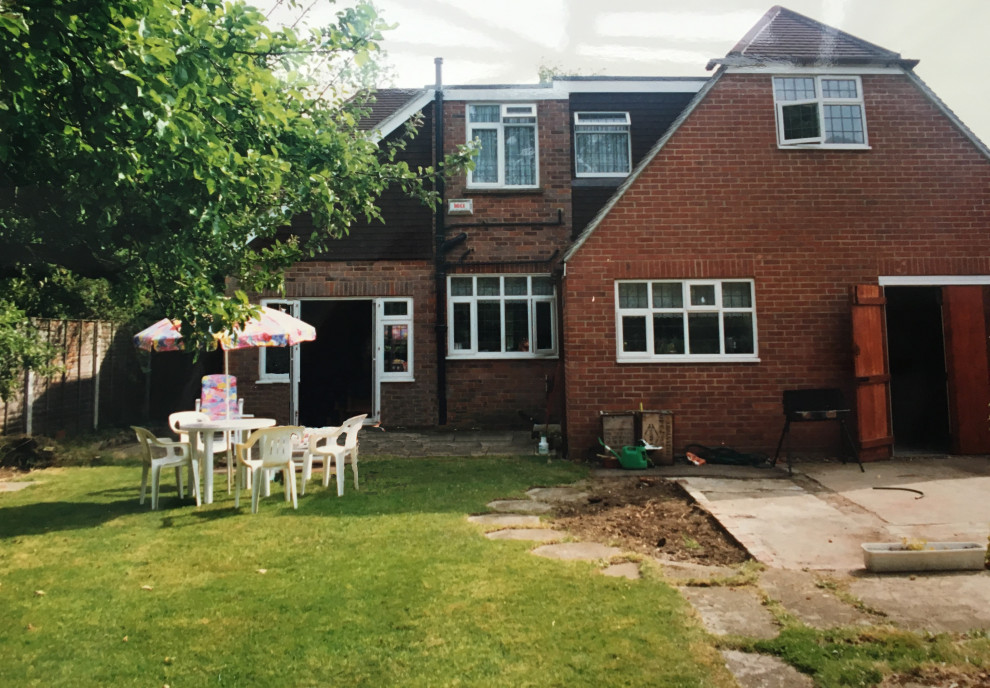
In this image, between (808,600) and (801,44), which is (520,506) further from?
(801,44)

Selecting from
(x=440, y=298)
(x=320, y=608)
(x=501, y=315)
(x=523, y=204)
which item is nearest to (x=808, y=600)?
(x=320, y=608)

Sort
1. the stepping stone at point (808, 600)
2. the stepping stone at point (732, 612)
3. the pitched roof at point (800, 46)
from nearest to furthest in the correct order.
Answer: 1. the stepping stone at point (732, 612)
2. the stepping stone at point (808, 600)
3. the pitched roof at point (800, 46)

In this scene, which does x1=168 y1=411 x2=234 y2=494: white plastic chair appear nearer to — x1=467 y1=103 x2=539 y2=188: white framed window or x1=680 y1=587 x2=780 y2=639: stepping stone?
x1=680 y1=587 x2=780 y2=639: stepping stone

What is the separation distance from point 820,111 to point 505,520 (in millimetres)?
8061

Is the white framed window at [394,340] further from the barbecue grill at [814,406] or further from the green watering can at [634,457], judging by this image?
the barbecue grill at [814,406]

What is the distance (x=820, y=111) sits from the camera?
382 inches

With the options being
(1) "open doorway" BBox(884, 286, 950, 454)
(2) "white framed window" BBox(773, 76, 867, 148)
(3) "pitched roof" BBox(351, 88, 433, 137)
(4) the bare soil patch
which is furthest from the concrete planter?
(3) "pitched roof" BBox(351, 88, 433, 137)

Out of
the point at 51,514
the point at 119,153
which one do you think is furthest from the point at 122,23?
the point at 51,514

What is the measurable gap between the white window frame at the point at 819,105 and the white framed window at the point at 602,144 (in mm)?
4271

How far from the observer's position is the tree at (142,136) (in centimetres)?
359

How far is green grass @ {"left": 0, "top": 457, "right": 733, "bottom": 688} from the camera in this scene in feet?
10.2

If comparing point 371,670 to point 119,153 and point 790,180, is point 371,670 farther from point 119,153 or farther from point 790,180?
point 790,180

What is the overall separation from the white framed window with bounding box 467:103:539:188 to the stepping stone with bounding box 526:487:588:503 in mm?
7892

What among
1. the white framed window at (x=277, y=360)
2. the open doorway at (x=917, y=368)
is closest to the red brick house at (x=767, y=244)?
the open doorway at (x=917, y=368)
